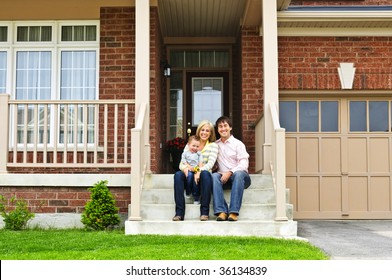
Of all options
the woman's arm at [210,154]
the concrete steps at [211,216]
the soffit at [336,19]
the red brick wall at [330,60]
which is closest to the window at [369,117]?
the red brick wall at [330,60]

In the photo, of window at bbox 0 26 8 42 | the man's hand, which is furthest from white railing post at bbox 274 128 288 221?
window at bbox 0 26 8 42

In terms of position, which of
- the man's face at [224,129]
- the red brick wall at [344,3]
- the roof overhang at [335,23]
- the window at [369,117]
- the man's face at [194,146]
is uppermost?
the red brick wall at [344,3]

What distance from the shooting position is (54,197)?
8.22 m

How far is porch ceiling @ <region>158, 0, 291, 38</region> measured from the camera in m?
9.41

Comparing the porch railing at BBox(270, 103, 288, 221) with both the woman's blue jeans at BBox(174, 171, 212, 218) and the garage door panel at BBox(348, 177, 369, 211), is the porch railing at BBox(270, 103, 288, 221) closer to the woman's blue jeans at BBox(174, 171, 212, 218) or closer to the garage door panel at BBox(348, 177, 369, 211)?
the woman's blue jeans at BBox(174, 171, 212, 218)

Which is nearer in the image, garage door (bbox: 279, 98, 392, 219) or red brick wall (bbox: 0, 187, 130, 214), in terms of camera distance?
red brick wall (bbox: 0, 187, 130, 214)

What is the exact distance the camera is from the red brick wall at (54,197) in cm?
818

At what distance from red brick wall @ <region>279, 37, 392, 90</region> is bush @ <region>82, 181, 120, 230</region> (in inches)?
150

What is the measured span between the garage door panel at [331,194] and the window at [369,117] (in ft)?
3.12

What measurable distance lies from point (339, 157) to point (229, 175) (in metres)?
3.39

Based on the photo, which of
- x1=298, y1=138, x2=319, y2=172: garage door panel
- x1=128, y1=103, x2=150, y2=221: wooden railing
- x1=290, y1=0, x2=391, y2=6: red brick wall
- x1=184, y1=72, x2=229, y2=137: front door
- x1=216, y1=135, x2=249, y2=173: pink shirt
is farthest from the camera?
x1=184, y1=72, x2=229, y2=137: front door

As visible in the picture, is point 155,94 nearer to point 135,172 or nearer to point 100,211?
point 135,172

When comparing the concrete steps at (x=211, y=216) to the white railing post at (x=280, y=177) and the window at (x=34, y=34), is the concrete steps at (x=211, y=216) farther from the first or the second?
the window at (x=34, y=34)

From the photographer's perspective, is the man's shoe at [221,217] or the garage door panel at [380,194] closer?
the man's shoe at [221,217]
